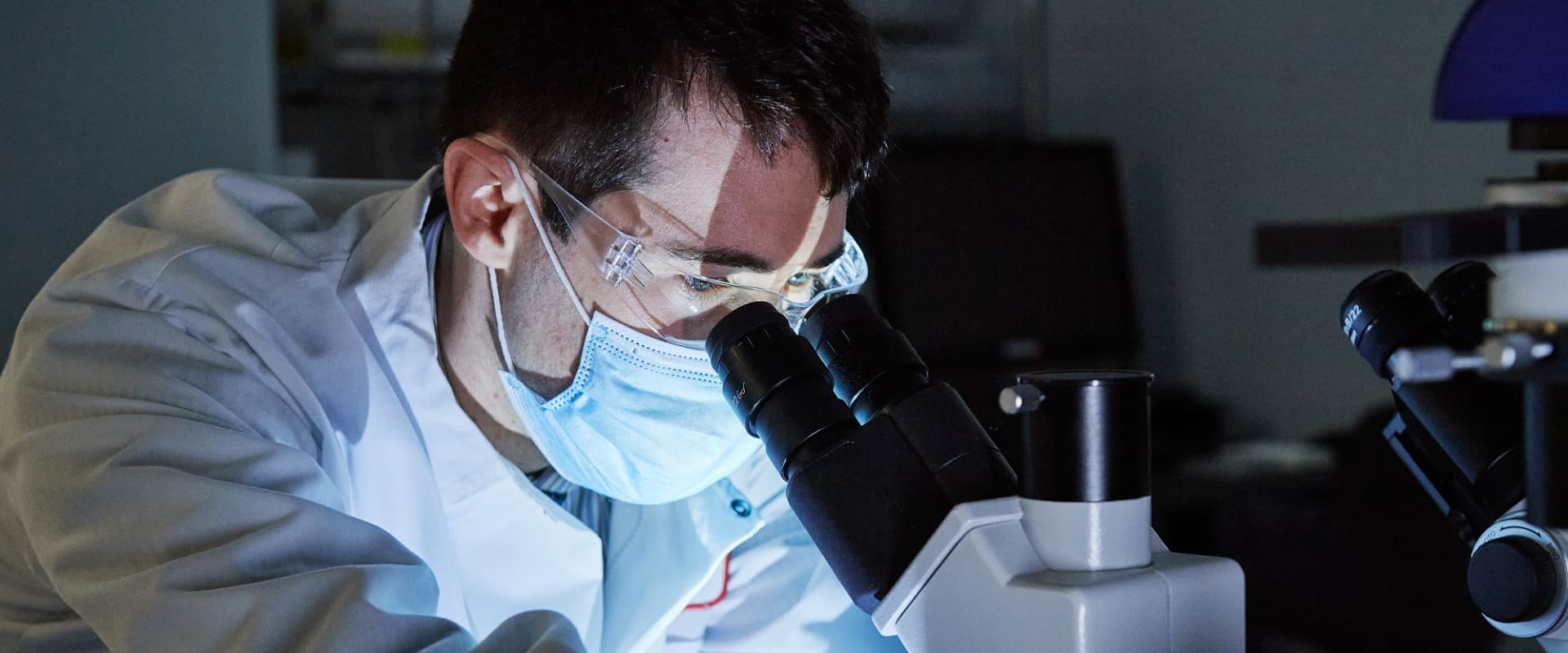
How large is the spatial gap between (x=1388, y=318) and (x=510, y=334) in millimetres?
792

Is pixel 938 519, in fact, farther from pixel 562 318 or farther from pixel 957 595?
pixel 562 318

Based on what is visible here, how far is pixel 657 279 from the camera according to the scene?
1166 millimetres

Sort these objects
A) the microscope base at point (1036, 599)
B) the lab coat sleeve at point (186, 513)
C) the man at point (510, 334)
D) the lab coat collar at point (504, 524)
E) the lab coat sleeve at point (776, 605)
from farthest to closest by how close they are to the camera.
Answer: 1. the lab coat sleeve at point (776, 605)
2. the lab coat collar at point (504, 524)
3. the man at point (510, 334)
4. the lab coat sleeve at point (186, 513)
5. the microscope base at point (1036, 599)

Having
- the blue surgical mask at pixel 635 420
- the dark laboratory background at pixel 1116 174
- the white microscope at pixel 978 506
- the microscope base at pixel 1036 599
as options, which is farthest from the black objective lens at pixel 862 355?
the dark laboratory background at pixel 1116 174

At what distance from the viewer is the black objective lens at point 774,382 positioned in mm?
855

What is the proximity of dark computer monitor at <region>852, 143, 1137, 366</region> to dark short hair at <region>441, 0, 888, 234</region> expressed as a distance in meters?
1.80

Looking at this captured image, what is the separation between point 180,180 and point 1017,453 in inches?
37.7

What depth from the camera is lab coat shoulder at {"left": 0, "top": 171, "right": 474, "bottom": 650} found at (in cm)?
82

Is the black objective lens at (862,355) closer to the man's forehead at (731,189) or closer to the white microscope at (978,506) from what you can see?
the white microscope at (978,506)

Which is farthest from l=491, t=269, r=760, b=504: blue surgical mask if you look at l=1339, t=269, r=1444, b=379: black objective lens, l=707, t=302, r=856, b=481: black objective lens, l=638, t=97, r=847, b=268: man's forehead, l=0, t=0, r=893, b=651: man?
l=1339, t=269, r=1444, b=379: black objective lens

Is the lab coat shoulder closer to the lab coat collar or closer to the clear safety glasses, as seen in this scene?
the lab coat collar

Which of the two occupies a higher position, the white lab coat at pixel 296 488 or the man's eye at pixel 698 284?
the man's eye at pixel 698 284

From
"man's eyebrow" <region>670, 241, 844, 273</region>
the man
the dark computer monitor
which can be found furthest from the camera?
the dark computer monitor

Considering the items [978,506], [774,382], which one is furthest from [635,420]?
[978,506]
